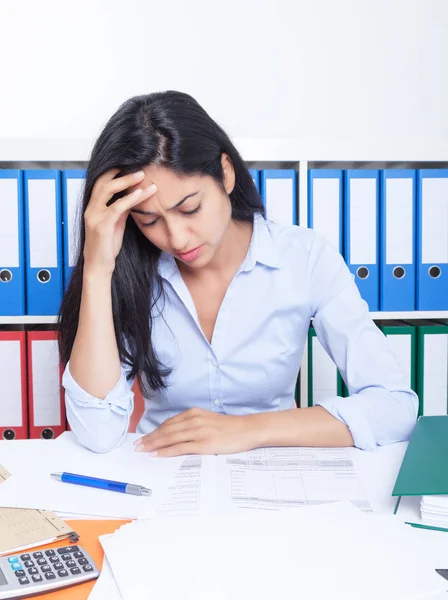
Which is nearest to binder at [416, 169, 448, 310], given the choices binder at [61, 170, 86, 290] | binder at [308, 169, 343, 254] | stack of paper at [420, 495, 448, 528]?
binder at [308, 169, 343, 254]

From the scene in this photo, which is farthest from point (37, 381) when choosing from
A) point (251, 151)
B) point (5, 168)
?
point (251, 151)

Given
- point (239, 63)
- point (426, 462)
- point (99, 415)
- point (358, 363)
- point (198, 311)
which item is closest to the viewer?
point (426, 462)

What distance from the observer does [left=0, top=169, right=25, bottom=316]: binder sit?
1.60 meters

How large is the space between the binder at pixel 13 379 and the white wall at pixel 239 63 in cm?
75

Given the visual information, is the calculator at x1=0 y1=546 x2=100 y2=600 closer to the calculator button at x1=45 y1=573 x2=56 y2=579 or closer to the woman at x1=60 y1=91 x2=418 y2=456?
the calculator button at x1=45 y1=573 x2=56 y2=579

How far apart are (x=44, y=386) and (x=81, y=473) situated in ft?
2.71

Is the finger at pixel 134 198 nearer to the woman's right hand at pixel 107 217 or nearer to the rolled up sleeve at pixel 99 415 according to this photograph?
the woman's right hand at pixel 107 217

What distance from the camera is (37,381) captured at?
65.4 inches

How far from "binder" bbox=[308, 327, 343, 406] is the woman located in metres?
0.36

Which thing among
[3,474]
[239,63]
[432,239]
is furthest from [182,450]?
[239,63]

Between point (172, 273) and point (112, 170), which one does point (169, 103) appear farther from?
point (172, 273)

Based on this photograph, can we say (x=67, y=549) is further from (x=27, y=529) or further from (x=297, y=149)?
(x=297, y=149)

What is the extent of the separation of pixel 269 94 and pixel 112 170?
1.15 metres

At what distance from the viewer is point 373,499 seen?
76 centimetres
